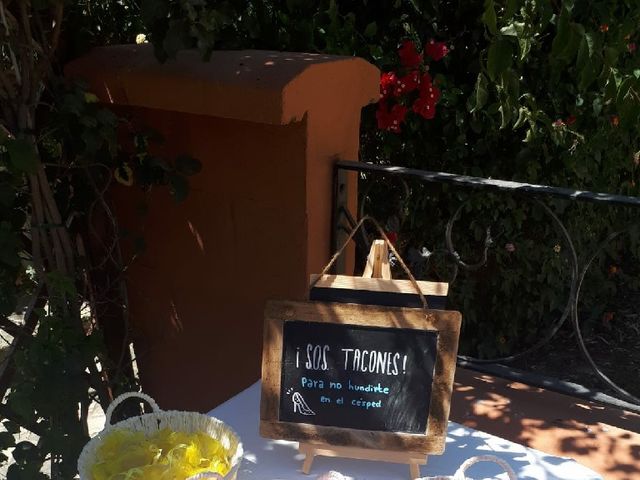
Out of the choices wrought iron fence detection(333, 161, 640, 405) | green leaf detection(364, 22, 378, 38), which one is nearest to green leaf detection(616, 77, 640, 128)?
wrought iron fence detection(333, 161, 640, 405)

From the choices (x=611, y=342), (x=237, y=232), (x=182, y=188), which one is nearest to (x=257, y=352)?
(x=237, y=232)

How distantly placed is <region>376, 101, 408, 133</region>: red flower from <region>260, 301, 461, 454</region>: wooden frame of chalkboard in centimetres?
208

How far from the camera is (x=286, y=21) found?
3.01 metres

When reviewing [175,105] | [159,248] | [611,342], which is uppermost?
[175,105]

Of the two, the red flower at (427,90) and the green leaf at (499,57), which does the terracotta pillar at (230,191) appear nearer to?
the green leaf at (499,57)

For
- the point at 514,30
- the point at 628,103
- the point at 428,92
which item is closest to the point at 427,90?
the point at 428,92

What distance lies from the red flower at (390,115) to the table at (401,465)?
6.52ft

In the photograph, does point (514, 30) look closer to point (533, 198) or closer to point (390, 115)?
point (533, 198)

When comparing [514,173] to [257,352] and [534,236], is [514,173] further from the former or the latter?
[257,352]

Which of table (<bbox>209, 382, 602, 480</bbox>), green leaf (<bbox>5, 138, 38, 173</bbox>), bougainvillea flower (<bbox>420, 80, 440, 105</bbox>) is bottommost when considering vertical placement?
table (<bbox>209, 382, 602, 480</bbox>)

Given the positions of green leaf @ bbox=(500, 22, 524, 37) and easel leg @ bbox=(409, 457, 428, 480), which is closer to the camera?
easel leg @ bbox=(409, 457, 428, 480)

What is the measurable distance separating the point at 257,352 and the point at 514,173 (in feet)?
6.29

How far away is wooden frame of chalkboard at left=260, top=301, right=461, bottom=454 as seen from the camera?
1.36 meters

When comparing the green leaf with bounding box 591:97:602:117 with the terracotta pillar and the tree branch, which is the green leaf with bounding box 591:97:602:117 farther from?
the tree branch
